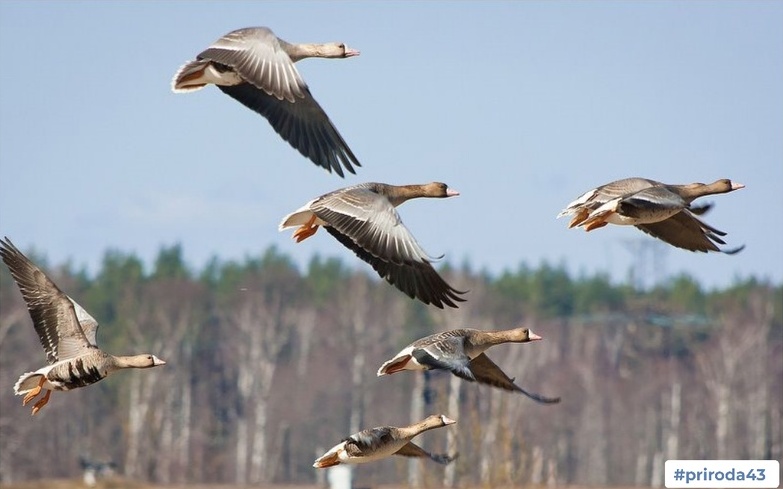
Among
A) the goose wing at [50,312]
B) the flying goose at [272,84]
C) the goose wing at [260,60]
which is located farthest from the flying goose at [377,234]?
the goose wing at [50,312]

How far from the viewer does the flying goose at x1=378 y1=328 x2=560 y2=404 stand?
48.5 ft

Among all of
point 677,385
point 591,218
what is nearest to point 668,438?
point 677,385

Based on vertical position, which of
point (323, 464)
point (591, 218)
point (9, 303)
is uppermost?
point (9, 303)

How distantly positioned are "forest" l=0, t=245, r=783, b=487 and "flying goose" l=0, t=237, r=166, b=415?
4226 cm

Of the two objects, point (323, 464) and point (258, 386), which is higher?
point (258, 386)

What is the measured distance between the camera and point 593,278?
112 m

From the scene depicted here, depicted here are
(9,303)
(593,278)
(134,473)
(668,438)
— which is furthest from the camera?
(593,278)

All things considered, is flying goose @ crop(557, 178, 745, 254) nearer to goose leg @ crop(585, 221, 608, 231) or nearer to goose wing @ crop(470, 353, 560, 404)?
goose leg @ crop(585, 221, 608, 231)

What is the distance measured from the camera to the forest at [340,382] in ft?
226

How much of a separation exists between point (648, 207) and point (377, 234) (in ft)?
9.03

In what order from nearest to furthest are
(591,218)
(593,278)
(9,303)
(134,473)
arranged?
(591,218) < (134,473) < (9,303) < (593,278)

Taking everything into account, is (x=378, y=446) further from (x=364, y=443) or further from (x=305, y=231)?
(x=305, y=231)

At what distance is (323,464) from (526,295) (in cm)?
8639

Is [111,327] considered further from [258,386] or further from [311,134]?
[311,134]
